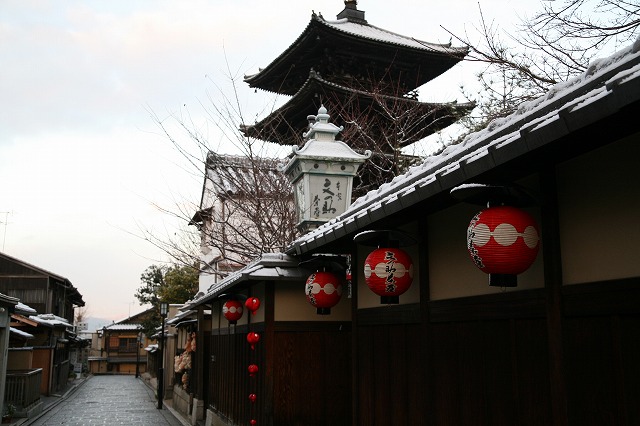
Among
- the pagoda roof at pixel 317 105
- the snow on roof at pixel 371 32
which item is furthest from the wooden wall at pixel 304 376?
the snow on roof at pixel 371 32

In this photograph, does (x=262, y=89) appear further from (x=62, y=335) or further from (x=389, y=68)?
(x=62, y=335)

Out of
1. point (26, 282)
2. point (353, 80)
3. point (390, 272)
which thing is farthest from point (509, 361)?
point (26, 282)

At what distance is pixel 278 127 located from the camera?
85.7ft

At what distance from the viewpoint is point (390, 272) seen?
6.88 m

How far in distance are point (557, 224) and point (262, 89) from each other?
25.9m

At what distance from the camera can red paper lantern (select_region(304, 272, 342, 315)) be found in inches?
400

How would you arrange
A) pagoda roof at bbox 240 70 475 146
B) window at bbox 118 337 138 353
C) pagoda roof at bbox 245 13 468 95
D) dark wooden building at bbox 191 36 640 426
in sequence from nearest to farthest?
dark wooden building at bbox 191 36 640 426
pagoda roof at bbox 240 70 475 146
pagoda roof at bbox 245 13 468 95
window at bbox 118 337 138 353

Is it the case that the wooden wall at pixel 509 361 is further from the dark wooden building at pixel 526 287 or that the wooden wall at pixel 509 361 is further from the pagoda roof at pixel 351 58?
the pagoda roof at pixel 351 58

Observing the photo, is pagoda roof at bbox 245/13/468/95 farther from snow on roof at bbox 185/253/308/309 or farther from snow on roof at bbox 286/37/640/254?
snow on roof at bbox 286/37/640/254

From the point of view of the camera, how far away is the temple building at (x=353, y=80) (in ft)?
75.9

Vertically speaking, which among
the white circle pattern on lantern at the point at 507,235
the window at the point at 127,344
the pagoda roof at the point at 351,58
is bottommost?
the window at the point at 127,344

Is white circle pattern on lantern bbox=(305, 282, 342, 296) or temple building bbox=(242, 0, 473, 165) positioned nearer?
white circle pattern on lantern bbox=(305, 282, 342, 296)

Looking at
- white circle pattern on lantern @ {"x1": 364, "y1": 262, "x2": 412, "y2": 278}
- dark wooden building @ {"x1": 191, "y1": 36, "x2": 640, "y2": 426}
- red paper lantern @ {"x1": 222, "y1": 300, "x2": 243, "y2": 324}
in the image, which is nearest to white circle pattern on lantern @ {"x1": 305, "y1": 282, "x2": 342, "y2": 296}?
dark wooden building @ {"x1": 191, "y1": 36, "x2": 640, "y2": 426}

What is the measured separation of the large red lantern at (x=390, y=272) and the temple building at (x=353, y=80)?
1510cm
